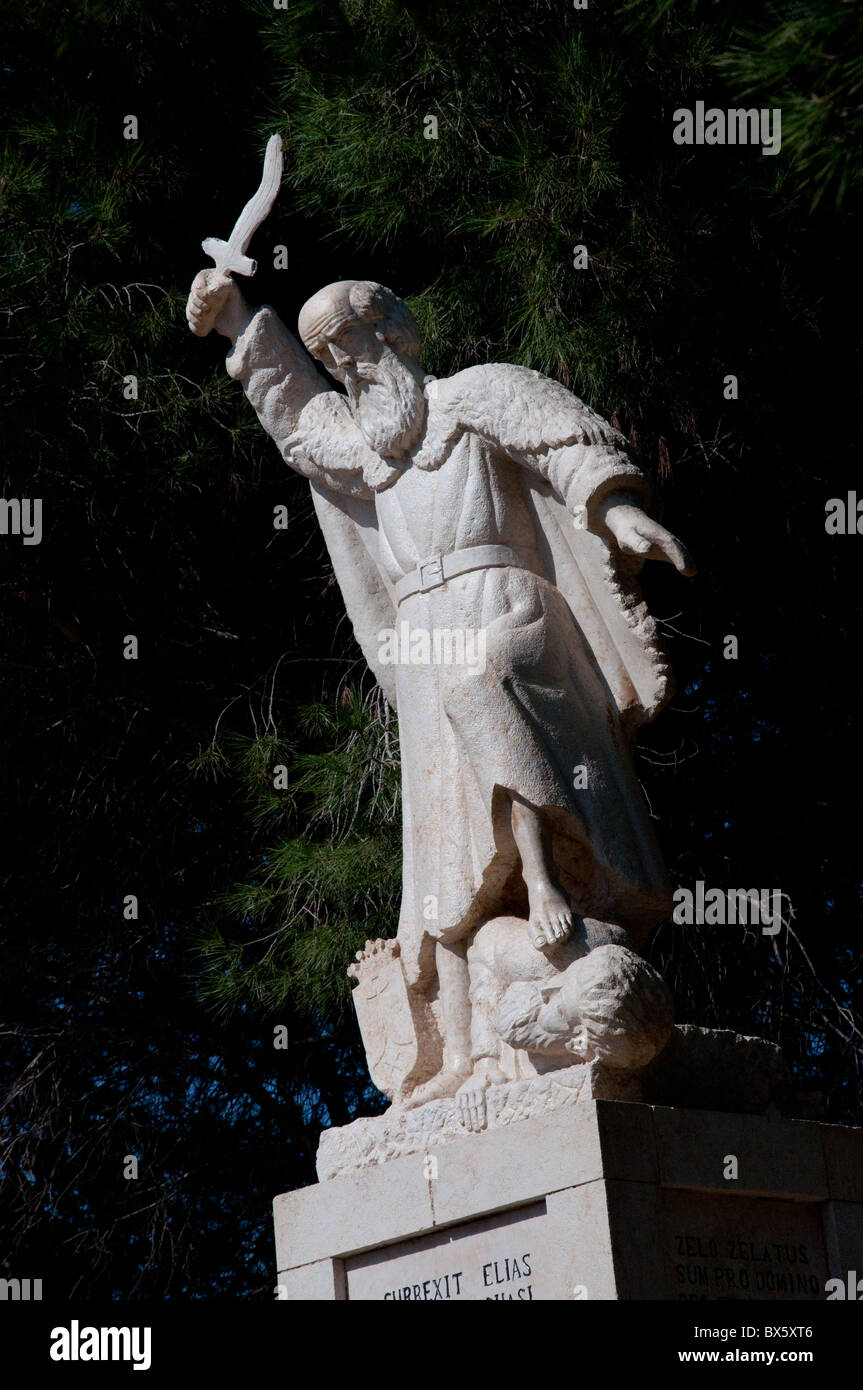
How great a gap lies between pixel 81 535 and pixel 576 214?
2.65 m

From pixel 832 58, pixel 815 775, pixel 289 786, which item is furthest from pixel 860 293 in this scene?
pixel 832 58

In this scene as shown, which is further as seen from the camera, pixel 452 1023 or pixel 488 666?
pixel 452 1023

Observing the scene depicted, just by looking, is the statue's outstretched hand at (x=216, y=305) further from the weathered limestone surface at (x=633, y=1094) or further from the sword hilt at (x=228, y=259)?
the weathered limestone surface at (x=633, y=1094)

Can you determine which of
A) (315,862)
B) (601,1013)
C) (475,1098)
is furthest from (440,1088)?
(315,862)

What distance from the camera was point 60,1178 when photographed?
9086 millimetres

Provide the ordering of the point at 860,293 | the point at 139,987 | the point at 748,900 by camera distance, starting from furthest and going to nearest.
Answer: the point at 139,987
the point at 860,293
the point at 748,900

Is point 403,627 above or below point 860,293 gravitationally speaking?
below

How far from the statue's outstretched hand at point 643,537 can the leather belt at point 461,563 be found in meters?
0.34

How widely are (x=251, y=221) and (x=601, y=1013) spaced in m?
2.51

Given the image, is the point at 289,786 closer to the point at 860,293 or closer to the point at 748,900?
the point at 748,900

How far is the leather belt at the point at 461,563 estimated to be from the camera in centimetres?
540

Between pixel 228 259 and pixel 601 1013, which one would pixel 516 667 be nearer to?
pixel 601 1013

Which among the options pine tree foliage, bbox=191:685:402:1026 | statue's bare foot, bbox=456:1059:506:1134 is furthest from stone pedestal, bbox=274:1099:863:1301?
pine tree foliage, bbox=191:685:402:1026

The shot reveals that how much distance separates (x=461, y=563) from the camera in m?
5.41
